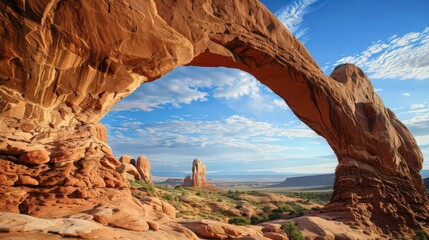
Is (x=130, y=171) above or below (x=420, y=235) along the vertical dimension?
above

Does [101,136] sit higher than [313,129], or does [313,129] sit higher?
[313,129]

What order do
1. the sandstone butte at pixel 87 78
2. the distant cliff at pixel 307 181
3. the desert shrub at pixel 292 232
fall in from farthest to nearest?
1. the distant cliff at pixel 307 181
2. the desert shrub at pixel 292 232
3. the sandstone butte at pixel 87 78

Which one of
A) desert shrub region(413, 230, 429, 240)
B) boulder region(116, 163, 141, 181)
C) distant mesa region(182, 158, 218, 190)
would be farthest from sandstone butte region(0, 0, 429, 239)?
distant mesa region(182, 158, 218, 190)

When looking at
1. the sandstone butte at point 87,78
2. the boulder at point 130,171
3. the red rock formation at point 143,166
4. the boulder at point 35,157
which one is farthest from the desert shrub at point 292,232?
the red rock formation at point 143,166

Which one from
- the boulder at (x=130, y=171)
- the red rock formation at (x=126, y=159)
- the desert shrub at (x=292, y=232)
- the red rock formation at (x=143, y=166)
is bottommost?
the desert shrub at (x=292, y=232)

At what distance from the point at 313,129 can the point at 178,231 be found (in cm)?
1446

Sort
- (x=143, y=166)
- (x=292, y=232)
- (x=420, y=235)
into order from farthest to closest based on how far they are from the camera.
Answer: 1. (x=143, y=166)
2. (x=420, y=235)
3. (x=292, y=232)

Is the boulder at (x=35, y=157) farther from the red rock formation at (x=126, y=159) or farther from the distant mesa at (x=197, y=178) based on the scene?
the distant mesa at (x=197, y=178)

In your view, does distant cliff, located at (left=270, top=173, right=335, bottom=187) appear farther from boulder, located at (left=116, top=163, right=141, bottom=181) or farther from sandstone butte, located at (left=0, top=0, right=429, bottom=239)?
sandstone butte, located at (left=0, top=0, right=429, bottom=239)

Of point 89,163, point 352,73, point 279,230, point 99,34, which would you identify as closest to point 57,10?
point 99,34

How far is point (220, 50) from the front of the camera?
12844mm

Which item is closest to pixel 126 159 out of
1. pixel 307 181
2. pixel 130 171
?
pixel 130 171

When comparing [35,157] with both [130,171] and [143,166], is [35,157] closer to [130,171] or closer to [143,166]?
[130,171]

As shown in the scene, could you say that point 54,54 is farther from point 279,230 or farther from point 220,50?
point 279,230
